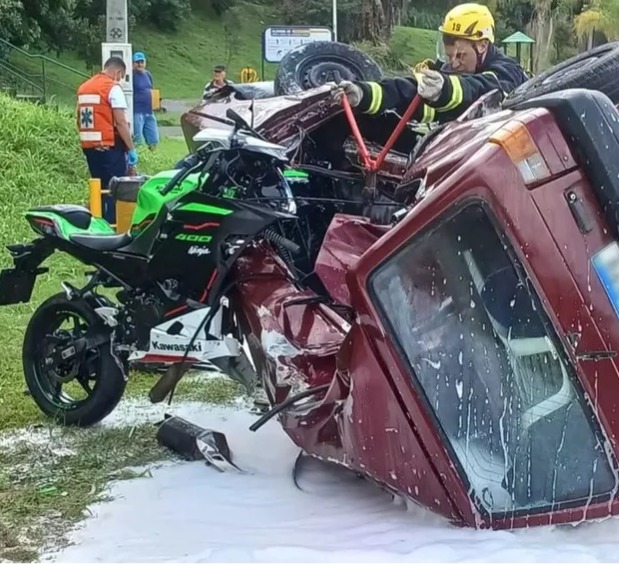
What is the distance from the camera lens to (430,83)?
4.48 m

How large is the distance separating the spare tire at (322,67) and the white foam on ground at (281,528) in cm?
268

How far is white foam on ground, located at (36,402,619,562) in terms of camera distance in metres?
2.94

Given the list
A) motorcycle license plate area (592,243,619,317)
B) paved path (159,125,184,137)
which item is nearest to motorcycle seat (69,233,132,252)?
motorcycle license plate area (592,243,619,317)

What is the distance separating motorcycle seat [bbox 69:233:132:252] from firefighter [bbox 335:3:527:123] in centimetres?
117

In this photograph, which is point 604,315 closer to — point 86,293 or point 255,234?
point 255,234

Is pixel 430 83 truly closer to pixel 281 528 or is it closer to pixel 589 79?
pixel 589 79

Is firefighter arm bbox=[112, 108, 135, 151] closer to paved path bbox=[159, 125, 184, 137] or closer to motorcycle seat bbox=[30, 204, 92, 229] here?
motorcycle seat bbox=[30, 204, 92, 229]

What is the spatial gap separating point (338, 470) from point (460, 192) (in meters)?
1.33

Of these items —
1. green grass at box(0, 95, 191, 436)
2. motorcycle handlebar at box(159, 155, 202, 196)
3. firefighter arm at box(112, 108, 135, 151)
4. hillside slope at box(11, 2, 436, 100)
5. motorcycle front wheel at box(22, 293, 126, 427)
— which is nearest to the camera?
motorcycle handlebar at box(159, 155, 202, 196)

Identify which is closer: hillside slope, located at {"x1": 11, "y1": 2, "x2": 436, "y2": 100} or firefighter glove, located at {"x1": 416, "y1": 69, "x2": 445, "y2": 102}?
firefighter glove, located at {"x1": 416, "y1": 69, "x2": 445, "y2": 102}

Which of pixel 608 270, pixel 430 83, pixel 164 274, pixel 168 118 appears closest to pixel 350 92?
pixel 430 83

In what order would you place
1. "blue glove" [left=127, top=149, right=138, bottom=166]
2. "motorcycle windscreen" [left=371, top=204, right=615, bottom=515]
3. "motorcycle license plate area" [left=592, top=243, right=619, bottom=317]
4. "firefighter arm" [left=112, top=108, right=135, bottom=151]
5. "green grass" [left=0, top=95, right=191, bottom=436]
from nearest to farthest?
"motorcycle license plate area" [left=592, top=243, right=619, bottom=317], "motorcycle windscreen" [left=371, top=204, right=615, bottom=515], "green grass" [left=0, top=95, right=191, bottom=436], "firefighter arm" [left=112, top=108, right=135, bottom=151], "blue glove" [left=127, top=149, right=138, bottom=166]

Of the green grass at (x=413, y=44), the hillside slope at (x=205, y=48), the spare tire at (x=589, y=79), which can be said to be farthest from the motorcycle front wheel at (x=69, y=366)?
the green grass at (x=413, y=44)

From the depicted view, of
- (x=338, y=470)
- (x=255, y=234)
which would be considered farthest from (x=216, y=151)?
(x=338, y=470)
